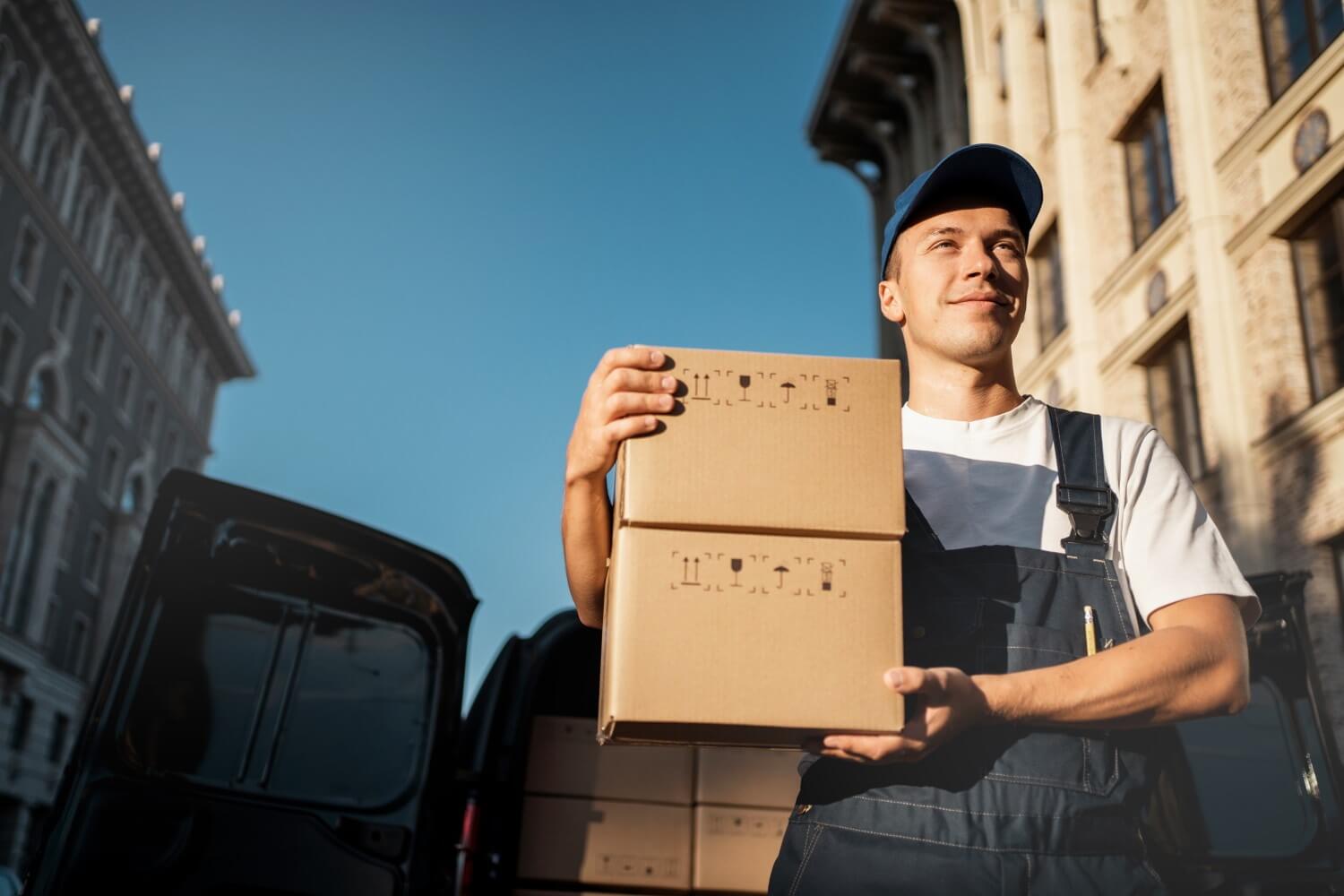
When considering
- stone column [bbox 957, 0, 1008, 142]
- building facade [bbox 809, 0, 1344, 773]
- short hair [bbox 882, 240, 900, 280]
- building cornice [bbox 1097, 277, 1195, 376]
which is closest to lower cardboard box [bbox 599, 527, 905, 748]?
short hair [bbox 882, 240, 900, 280]

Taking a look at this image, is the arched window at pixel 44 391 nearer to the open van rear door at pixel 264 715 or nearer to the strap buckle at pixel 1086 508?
the open van rear door at pixel 264 715

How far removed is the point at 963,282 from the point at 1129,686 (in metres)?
0.84

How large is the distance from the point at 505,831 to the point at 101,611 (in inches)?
→ 1585

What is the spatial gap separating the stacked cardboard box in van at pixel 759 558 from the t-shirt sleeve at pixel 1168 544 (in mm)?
464

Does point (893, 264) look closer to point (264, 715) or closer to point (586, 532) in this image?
point (586, 532)

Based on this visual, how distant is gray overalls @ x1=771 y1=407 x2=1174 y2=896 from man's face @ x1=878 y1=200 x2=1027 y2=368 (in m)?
0.35

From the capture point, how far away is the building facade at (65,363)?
3375 centimetres

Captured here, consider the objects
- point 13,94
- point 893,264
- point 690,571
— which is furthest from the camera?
point 13,94

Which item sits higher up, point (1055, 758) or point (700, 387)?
point (700, 387)

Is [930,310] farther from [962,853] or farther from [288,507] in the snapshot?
[288,507]

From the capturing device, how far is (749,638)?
1.89 m

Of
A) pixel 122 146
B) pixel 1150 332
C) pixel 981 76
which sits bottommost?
pixel 1150 332

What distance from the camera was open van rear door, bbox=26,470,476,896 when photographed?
153 inches

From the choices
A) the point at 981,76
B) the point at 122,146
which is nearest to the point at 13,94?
the point at 122,146
